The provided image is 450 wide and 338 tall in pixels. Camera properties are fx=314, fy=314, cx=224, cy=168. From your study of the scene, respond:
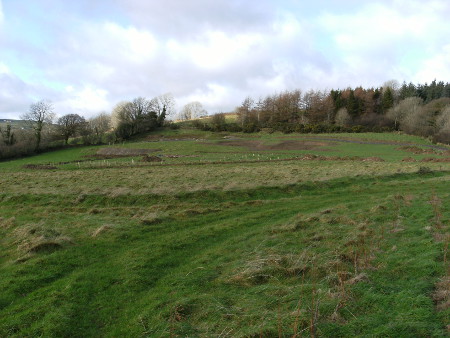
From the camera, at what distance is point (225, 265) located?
32.7 feet

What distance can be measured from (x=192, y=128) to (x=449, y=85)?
93604mm

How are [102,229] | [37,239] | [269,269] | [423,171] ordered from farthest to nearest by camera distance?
[423,171] < [102,229] < [37,239] < [269,269]

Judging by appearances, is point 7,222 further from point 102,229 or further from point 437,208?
point 437,208

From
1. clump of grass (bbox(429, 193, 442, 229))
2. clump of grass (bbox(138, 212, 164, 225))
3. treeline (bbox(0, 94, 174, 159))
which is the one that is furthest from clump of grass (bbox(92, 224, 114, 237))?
treeline (bbox(0, 94, 174, 159))

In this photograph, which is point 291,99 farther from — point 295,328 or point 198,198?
point 295,328

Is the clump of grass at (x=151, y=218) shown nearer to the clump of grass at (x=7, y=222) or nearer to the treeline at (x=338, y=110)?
the clump of grass at (x=7, y=222)

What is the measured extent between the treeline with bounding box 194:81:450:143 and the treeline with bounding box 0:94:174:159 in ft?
62.7

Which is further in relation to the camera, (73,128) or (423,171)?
(73,128)

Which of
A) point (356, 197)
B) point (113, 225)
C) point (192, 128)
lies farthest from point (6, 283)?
point (192, 128)

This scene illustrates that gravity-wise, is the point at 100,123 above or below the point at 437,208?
above

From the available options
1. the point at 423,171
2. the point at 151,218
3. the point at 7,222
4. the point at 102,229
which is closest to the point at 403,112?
the point at 423,171

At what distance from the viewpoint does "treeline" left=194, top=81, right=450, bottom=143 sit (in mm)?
89500

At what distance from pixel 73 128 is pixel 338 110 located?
8253cm

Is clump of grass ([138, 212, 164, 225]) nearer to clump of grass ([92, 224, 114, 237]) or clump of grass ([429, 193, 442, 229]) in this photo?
clump of grass ([92, 224, 114, 237])
